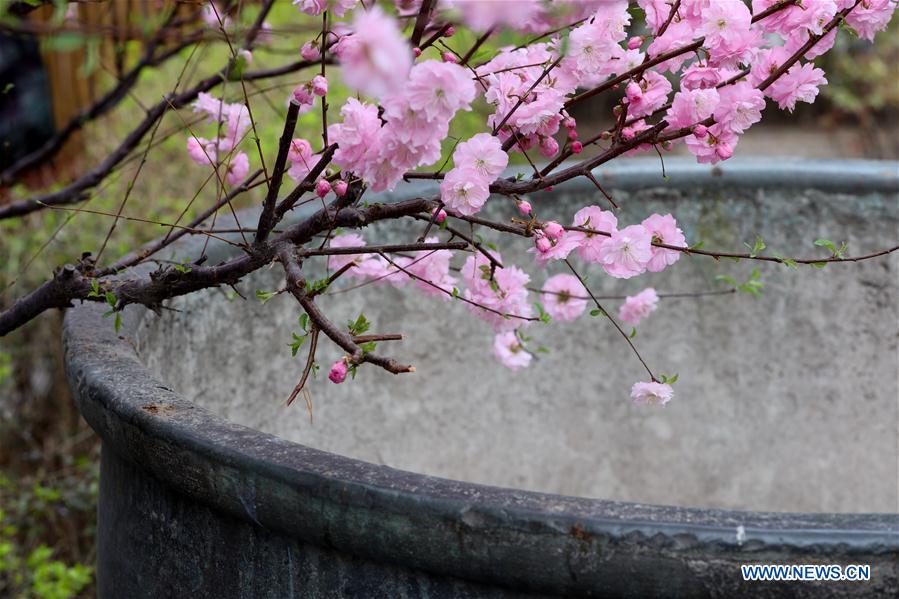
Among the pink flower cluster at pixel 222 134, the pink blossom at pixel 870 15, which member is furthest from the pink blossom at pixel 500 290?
the pink blossom at pixel 870 15

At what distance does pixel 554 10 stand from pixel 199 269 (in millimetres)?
576

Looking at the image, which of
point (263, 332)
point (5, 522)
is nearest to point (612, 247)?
point (263, 332)

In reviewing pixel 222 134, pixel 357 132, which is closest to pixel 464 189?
pixel 357 132

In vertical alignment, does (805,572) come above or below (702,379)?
below

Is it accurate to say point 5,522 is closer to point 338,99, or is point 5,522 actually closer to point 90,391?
point 90,391

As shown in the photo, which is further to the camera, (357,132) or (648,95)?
(648,95)

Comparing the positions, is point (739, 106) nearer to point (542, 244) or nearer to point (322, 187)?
point (542, 244)

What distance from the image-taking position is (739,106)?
1.18 m

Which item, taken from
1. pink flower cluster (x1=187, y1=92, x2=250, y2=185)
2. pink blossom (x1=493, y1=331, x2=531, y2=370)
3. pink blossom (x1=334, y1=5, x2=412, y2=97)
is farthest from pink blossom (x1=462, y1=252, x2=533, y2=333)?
pink blossom (x1=334, y1=5, x2=412, y2=97)

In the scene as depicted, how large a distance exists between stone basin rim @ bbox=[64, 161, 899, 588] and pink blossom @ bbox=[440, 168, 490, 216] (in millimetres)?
292

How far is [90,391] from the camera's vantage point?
1.18 metres

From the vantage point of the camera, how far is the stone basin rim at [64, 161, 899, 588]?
0.87 metres

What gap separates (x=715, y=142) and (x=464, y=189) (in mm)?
303

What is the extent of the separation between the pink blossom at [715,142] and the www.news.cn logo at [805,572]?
0.50 meters
